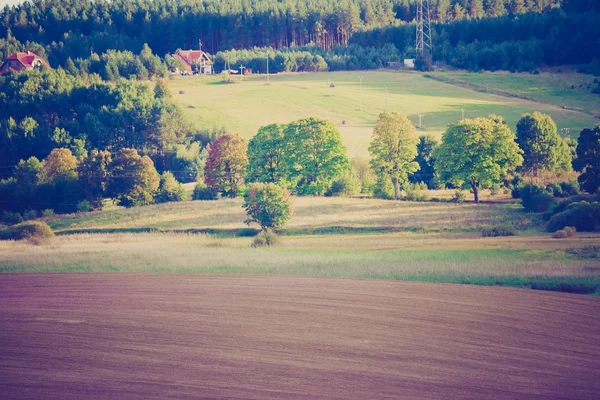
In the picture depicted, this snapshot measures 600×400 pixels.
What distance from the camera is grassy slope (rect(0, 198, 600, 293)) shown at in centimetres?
2417

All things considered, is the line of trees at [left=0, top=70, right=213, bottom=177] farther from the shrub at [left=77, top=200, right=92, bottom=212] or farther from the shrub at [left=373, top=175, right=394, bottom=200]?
the shrub at [left=373, top=175, right=394, bottom=200]

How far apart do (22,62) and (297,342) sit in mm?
44577

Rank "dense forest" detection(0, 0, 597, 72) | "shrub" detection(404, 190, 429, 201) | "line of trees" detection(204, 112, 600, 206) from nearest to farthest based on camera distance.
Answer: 1. "shrub" detection(404, 190, 429, 201)
2. "line of trees" detection(204, 112, 600, 206)
3. "dense forest" detection(0, 0, 597, 72)

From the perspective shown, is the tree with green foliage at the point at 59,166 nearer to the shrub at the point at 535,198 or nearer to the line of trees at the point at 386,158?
the line of trees at the point at 386,158

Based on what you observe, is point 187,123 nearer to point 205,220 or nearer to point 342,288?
point 205,220

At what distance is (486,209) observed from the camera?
4081cm

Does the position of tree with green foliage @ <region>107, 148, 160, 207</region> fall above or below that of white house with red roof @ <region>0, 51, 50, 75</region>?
below

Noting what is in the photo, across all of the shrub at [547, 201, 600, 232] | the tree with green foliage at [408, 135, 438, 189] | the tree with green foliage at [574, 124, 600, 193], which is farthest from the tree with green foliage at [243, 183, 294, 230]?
the tree with green foliage at [574, 124, 600, 193]

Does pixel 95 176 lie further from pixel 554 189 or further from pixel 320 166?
pixel 554 189

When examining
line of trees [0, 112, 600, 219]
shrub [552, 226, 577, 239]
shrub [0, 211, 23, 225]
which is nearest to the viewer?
shrub [552, 226, 577, 239]

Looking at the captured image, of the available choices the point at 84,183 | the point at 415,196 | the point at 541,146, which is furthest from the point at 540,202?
the point at 84,183

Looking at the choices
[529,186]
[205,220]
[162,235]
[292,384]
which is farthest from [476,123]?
[292,384]

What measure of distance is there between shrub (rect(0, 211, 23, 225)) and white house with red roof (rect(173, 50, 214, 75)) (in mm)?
26066

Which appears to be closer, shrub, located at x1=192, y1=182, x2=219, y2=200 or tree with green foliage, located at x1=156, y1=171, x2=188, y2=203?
tree with green foliage, located at x1=156, y1=171, x2=188, y2=203
